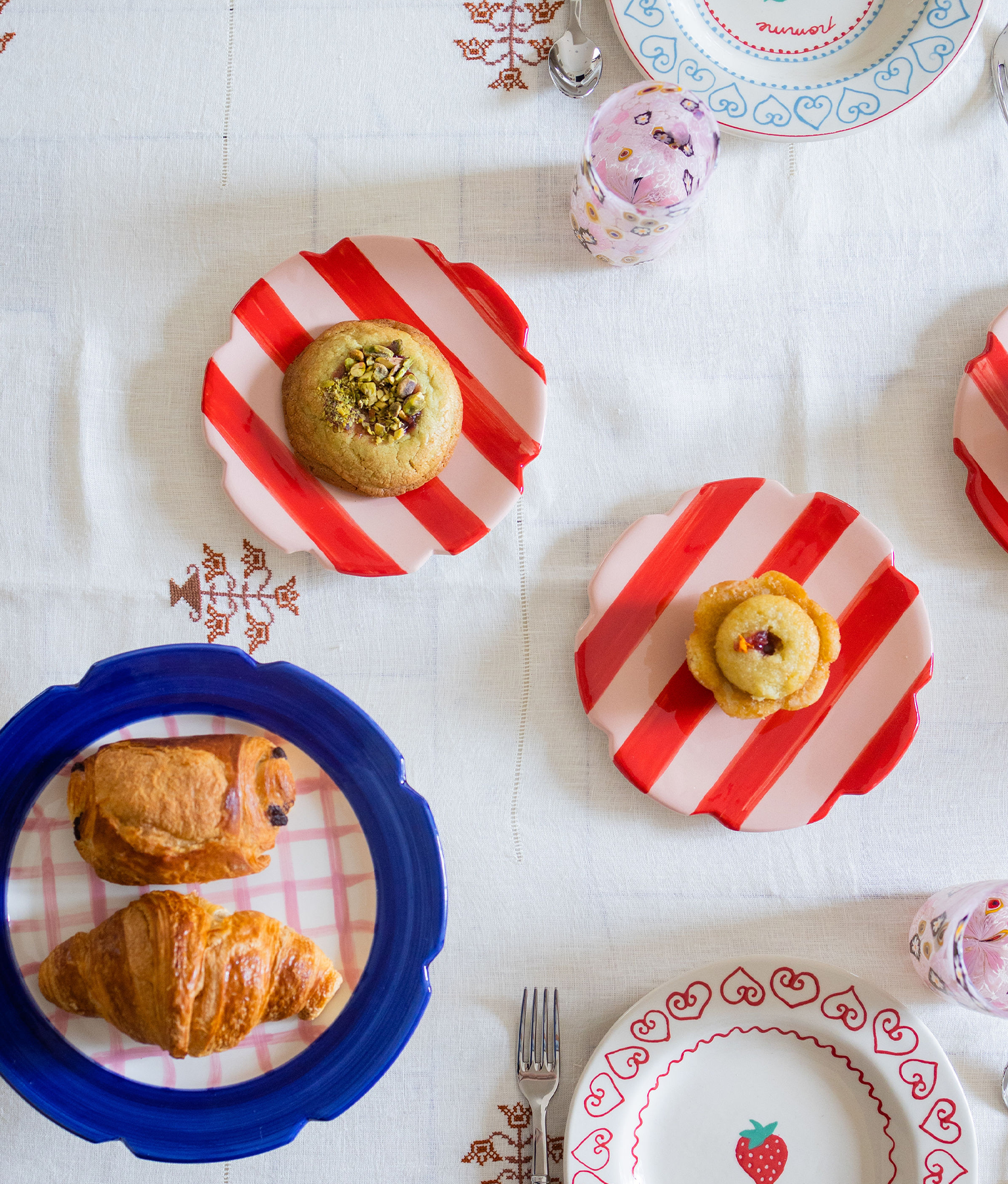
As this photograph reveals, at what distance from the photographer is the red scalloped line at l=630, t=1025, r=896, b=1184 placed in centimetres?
126

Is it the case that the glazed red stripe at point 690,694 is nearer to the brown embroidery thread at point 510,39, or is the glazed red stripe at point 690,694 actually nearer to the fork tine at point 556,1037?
the fork tine at point 556,1037

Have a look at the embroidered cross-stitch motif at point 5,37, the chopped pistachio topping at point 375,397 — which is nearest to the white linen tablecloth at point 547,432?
the embroidered cross-stitch motif at point 5,37

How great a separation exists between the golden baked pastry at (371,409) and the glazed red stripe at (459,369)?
0.15 ft

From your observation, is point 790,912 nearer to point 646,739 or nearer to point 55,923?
point 646,739

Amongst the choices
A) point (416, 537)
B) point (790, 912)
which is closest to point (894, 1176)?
point (790, 912)

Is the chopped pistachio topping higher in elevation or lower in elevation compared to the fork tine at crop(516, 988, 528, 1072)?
higher

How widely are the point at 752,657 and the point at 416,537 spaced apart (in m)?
0.49

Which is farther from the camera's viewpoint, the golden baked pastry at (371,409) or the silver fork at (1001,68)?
the silver fork at (1001,68)

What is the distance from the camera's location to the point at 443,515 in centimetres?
→ 128

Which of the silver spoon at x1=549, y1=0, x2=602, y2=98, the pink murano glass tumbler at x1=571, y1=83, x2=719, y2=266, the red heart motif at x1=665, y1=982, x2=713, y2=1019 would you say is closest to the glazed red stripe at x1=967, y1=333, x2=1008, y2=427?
the pink murano glass tumbler at x1=571, y1=83, x2=719, y2=266

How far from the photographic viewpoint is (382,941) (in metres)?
1.20

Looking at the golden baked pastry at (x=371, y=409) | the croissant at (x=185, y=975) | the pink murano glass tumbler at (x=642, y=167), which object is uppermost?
the pink murano glass tumbler at (x=642, y=167)

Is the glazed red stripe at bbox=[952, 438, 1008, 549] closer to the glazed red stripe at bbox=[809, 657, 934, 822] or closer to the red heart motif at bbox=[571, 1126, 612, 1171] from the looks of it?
the glazed red stripe at bbox=[809, 657, 934, 822]

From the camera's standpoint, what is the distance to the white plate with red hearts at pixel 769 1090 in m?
1.23
